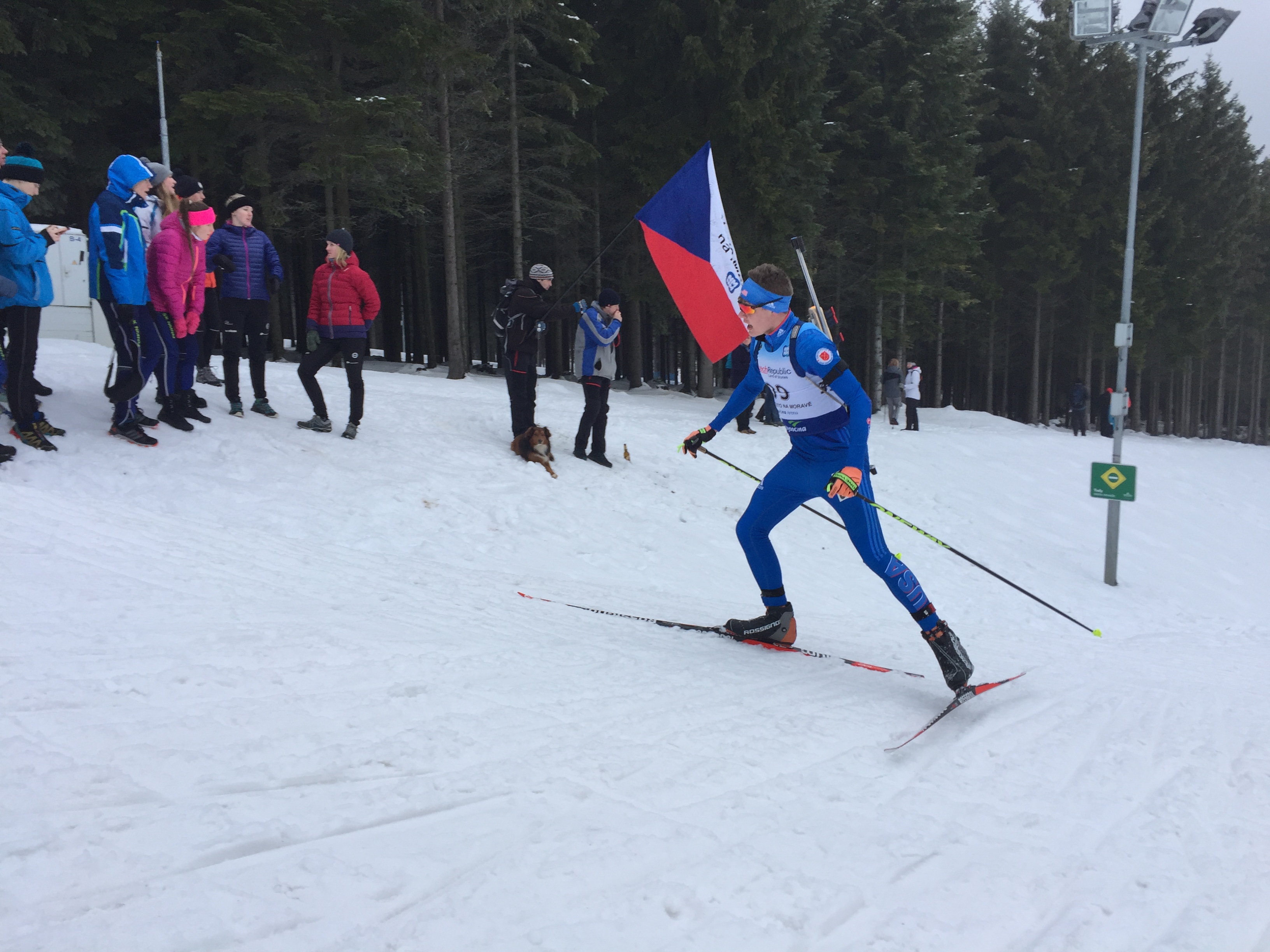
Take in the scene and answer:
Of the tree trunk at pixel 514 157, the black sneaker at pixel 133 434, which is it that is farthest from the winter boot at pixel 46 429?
the tree trunk at pixel 514 157

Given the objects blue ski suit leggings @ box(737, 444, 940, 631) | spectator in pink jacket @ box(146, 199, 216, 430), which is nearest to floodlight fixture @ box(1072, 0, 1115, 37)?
blue ski suit leggings @ box(737, 444, 940, 631)

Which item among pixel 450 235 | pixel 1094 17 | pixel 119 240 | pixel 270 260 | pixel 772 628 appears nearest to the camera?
pixel 772 628

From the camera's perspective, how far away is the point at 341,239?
333 inches

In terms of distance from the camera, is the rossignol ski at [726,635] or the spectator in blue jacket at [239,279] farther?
the spectator in blue jacket at [239,279]

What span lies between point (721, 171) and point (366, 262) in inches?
480

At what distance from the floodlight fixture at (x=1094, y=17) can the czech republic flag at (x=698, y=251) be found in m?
8.50

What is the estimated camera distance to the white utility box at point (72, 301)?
12.0 m

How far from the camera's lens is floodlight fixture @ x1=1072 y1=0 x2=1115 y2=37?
1250 cm

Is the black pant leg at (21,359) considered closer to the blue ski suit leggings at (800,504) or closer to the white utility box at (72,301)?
the blue ski suit leggings at (800,504)

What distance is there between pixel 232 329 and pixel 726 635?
6217 millimetres

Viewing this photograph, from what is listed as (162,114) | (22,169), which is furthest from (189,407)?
(162,114)

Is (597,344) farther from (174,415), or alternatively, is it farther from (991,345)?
(991,345)

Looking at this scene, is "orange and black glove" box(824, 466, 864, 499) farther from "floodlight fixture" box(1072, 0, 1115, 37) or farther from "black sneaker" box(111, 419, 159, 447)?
"floodlight fixture" box(1072, 0, 1115, 37)

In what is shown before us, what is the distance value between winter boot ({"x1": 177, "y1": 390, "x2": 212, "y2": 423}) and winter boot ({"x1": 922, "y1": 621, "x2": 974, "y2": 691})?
282 inches
